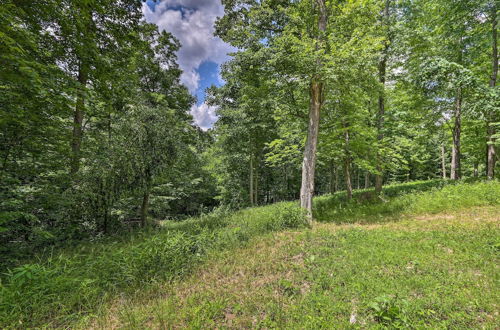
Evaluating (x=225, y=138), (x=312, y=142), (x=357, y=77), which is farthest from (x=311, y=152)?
(x=225, y=138)

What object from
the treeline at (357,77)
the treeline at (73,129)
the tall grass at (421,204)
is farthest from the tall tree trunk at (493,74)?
the treeline at (73,129)

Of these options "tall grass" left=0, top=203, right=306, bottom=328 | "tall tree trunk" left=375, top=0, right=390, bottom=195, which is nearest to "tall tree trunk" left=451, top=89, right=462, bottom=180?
"tall tree trunk" left=375, top=0, right=390, bottom=195

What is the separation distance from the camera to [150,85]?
14.1 metres

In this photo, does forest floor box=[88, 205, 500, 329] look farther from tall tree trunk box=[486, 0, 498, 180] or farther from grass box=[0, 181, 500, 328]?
tall tree trunk box=[486, 0, 498, 180]

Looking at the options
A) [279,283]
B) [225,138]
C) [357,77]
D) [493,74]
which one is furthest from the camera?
[225,138]

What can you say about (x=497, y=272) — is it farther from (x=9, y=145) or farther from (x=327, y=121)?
(x=9, y=145)

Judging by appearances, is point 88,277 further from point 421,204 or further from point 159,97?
point 421,204

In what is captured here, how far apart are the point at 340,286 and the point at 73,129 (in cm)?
1025

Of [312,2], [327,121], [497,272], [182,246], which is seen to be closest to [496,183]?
[327,121]

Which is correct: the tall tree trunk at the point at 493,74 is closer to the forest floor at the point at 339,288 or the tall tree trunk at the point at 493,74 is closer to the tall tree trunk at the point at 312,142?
the tall tree trunk at the point at 312,142

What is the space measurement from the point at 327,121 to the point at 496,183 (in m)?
6.98

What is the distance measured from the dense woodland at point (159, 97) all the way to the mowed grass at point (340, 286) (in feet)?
10.9

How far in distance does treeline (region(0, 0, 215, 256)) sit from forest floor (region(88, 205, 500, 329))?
390 centimetres

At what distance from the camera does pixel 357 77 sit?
694cm
